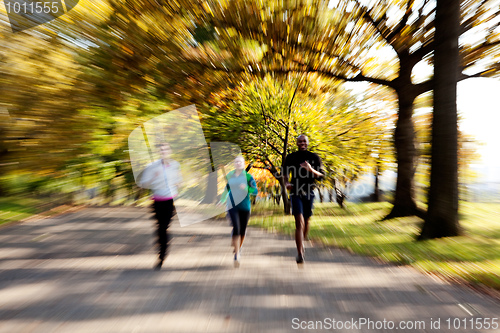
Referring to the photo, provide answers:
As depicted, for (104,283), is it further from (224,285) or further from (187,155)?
(187,155)

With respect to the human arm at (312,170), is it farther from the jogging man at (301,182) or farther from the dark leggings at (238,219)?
the dark leggings at (238,219)

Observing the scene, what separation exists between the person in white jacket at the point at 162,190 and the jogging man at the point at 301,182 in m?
1.84

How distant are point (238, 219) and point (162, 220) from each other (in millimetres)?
1206

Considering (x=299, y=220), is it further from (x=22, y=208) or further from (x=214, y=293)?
(x=22, y=208)

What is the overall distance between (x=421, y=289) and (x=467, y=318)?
788 millimetres

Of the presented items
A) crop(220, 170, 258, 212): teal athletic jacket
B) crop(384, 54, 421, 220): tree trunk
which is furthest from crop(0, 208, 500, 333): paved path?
crop(384, 54, 421, 220): tree trunk

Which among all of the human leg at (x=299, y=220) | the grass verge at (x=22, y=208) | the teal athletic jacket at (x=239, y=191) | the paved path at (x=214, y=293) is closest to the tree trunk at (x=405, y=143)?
the paved path at (x=214, y=293)

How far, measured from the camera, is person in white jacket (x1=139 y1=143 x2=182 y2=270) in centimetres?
491

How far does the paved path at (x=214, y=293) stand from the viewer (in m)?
3.10

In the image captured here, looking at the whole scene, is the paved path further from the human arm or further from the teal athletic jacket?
the human arm

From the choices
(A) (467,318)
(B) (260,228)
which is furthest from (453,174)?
(B) (260,228)

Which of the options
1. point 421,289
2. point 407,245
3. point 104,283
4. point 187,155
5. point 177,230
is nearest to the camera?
point 421,289

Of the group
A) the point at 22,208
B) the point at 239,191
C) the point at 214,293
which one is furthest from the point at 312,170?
the point at 22,208

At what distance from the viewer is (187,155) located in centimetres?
1345
